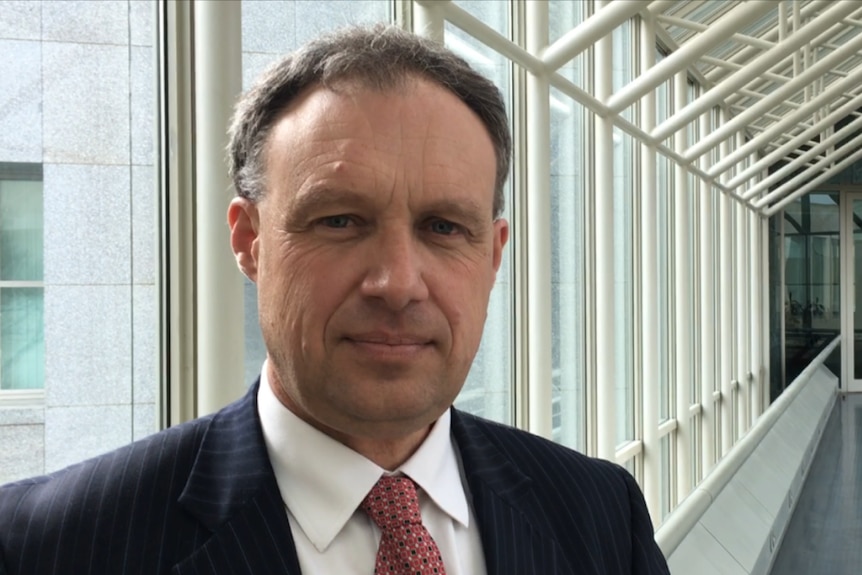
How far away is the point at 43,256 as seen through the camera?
8.92 feet

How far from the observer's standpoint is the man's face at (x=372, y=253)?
1.37 meters

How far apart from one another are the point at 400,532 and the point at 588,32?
5014 millimetres

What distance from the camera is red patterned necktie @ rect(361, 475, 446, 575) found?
145 cm

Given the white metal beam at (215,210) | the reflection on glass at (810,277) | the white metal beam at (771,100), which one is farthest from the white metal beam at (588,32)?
the reflection on glass at (810,277)

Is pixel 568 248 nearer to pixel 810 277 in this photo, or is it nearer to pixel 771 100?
pixel 771 100

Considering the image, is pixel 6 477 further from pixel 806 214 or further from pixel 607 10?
pixel 806 214

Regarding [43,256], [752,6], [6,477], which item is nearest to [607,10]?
[752,6]

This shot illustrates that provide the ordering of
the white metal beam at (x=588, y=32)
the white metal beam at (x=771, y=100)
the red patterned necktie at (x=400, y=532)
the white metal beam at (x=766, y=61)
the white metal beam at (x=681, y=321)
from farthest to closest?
the white metal beam at (x=681, y=321) < the white metal beam at (x=771, y=100) < the white metal beam at (x=766, y=61) < the white metal beam at (x=588, y=32) < the red patterned necktie at (x=400, y=532)

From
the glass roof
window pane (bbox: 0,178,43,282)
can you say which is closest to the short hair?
window pane (bbox: 0,178,43,282)

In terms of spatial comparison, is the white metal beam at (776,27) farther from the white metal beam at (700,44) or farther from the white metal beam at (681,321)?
the white metal beam at (700,44)

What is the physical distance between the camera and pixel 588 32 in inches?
235

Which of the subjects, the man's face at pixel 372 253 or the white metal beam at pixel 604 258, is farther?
the white metal beam at pixel 604 258

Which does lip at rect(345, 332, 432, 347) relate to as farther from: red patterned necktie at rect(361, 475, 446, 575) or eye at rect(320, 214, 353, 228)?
red patterned necktie at rect(361, 475, 446, 575)

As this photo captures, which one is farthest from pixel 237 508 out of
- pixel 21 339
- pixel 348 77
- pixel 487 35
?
pixel 487 35
